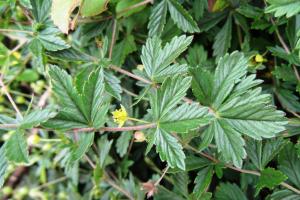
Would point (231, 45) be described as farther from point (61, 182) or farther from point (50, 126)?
point (61, 182)

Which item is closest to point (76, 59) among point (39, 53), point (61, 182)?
point (39, 53)

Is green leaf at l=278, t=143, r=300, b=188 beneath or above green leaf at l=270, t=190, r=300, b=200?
above

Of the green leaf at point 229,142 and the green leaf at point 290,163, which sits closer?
the green leaf at point 229,142

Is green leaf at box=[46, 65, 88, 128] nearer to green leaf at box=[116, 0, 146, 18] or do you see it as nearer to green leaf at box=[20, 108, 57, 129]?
green leaf at box=[20, 108, 57, 129]

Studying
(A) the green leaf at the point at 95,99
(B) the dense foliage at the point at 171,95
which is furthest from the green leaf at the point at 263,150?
(A) the green leaf at the point at 95,99

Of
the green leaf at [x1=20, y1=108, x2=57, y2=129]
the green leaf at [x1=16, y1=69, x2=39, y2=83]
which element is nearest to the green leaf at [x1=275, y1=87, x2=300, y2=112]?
the green leaf at [x1=20, y1=108, x2=57, y2=129]

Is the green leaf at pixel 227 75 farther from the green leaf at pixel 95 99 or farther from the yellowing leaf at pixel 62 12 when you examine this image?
the yellowing leaf at pixel 62 12
